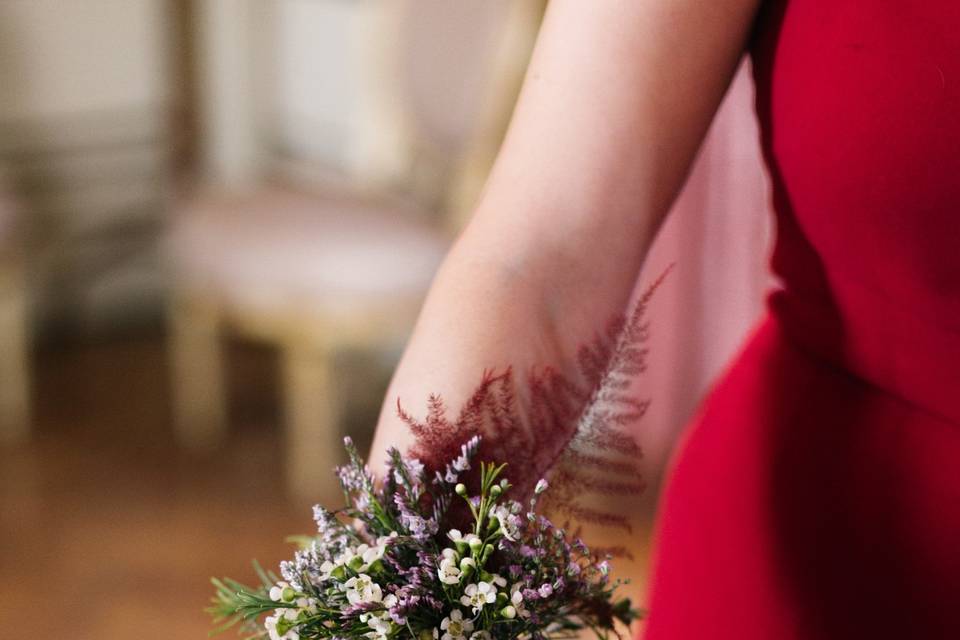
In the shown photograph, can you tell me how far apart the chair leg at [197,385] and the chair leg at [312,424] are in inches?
11.1

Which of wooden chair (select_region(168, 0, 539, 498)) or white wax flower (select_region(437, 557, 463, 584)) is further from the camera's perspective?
wooden chair (select_region(168, 0, 539, 498))

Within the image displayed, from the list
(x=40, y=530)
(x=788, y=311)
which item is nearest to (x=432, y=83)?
(x=40, y=530)

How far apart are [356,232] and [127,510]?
0.73 metres

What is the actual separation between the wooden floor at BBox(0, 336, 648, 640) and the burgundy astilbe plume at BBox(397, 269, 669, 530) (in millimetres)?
1634

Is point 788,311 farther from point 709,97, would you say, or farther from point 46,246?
point 46,246

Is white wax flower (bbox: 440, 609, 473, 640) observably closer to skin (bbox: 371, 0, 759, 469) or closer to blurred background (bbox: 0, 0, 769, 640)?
skin (bbox: 371, 0, 759, 469)

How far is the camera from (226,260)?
2.46 meters

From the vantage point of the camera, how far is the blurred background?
2.26 m

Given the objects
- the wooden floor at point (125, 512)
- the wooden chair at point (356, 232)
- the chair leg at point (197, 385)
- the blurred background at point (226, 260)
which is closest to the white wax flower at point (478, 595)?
the blurred background at point (226, 260)

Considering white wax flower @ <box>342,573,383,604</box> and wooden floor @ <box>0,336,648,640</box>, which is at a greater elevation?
wooden floor @ <box>0,336,648,640</box>

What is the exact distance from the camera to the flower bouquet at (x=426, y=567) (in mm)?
525

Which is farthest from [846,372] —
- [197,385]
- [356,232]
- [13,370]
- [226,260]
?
[13,370]

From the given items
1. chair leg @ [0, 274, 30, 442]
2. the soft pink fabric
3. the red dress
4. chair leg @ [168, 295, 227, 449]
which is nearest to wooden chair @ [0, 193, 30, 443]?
chair leg @ [0, 274, 30, 442]

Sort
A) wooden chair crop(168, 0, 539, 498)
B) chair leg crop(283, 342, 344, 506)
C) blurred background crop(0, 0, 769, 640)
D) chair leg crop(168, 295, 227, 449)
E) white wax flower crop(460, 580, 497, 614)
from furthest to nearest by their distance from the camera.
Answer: chair leg crop(168, 295, 227, 449), chair leg crop(283, 342, 344, 506), wooden chair crop(168, 0, 539, 498), blurred background crop(0, 0, 769, 640), white wax flower crop(460, 580, 497, 614)
